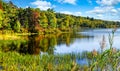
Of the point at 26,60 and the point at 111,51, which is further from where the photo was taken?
the point at 26,60

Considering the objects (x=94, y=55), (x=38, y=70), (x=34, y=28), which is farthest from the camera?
(x=34, y=28)

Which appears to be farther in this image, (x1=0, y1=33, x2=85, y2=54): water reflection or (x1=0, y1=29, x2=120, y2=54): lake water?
(x1=0, y1=33, x2=85, y2=54): water reflection

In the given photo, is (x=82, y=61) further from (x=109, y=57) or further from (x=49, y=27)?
(x=49, y=27)

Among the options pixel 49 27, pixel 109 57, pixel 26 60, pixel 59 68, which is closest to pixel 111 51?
pixel 109 57

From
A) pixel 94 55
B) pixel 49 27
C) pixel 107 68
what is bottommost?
pixel 49 27

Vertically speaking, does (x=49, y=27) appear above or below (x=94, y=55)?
below

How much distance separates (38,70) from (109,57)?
1409cm

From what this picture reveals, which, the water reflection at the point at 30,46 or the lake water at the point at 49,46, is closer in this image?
the lake water at the point at 49,46

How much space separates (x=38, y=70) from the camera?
1659cm

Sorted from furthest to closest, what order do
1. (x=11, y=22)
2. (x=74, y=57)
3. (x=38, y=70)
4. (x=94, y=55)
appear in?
(x=11, y=22) < (x=74, y=57) < (x=38, y=70) < (x=94, y=55)

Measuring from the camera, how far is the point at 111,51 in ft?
9.08

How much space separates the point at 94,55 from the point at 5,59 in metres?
19.6

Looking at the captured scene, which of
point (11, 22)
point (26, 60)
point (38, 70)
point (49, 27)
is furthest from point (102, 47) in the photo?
point (49, 27)

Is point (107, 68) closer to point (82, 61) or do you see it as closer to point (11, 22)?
point (82, 61)
